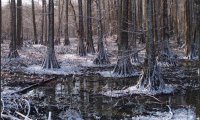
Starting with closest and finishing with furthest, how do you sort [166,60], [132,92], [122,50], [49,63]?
[132,92], [122,50], [49,63], [166,60]

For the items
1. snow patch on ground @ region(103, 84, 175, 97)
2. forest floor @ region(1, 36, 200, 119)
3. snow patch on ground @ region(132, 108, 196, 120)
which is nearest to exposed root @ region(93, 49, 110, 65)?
forest floor @ region(1, 36, 200, 119)

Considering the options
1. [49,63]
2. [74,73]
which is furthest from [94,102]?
[49,63]

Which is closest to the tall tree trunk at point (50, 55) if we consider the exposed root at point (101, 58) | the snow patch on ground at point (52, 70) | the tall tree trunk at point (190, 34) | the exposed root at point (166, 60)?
the snow patch on ground at point (52, 70)

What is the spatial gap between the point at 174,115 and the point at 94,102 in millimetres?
2245

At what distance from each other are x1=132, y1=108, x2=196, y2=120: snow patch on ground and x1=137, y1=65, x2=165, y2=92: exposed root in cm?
231

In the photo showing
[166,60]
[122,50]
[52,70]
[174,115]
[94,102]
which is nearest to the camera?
[174,115]

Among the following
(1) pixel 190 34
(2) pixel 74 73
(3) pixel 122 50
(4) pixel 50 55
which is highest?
(1) pixel 190 34

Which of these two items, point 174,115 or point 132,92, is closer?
point 174,115

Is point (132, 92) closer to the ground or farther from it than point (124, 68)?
closer to the ground

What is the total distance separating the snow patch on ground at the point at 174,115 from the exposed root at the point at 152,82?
7.58 feet

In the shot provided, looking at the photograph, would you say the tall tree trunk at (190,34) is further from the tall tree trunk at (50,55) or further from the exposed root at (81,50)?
the tall tree trunk at (50,55)

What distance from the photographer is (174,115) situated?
852 cm

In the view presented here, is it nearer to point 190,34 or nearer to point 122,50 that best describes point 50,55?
point 122,50

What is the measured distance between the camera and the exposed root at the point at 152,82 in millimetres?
11318
